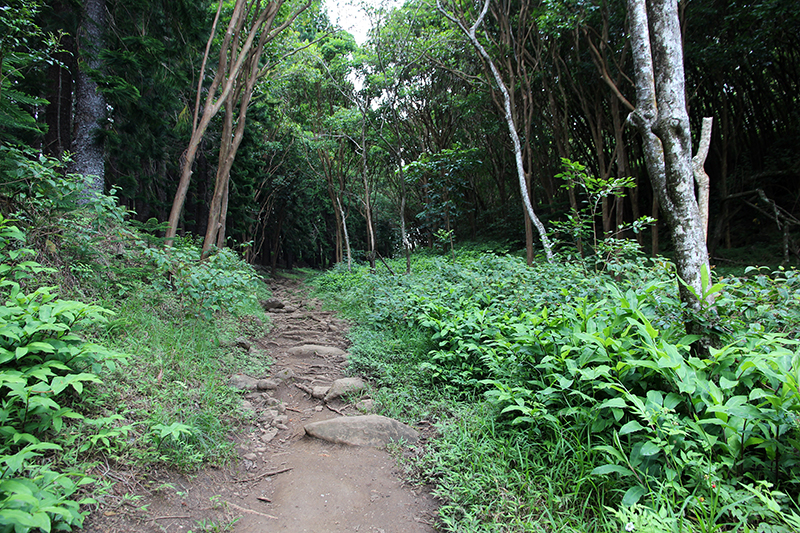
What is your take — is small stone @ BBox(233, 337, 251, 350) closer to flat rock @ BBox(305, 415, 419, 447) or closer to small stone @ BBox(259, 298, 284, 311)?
flat rock @ BBox(305, 415, 419, 447)

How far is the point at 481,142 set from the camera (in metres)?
16.3

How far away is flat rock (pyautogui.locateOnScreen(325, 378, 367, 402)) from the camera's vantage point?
4.04 meters

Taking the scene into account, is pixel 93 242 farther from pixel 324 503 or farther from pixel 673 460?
pixel 673 460

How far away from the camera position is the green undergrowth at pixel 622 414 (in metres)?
1.94

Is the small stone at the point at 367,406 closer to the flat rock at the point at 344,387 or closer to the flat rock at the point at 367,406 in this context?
the flat rock at the point at 367,406

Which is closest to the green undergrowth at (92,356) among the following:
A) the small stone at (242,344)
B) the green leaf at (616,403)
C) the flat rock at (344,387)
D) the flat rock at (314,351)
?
the small stone at (242,344)

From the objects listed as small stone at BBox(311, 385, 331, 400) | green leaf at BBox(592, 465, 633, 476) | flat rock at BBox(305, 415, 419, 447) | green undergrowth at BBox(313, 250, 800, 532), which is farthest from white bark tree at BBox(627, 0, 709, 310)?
small stone at BBox(311, 385, 331, 400)

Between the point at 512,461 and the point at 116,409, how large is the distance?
2851 millimetres

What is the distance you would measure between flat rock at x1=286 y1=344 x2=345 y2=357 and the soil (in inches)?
64.8

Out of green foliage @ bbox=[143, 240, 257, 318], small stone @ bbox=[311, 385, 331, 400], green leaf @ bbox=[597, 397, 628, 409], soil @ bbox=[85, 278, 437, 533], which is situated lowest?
soil @ bbox=[85, 278, 437, 533]

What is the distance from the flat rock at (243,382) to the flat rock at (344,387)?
0.81 m

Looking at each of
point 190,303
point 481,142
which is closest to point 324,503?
point 190,303

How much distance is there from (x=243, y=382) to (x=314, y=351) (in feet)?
4.99

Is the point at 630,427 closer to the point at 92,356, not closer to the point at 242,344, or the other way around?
the point at 92,356
